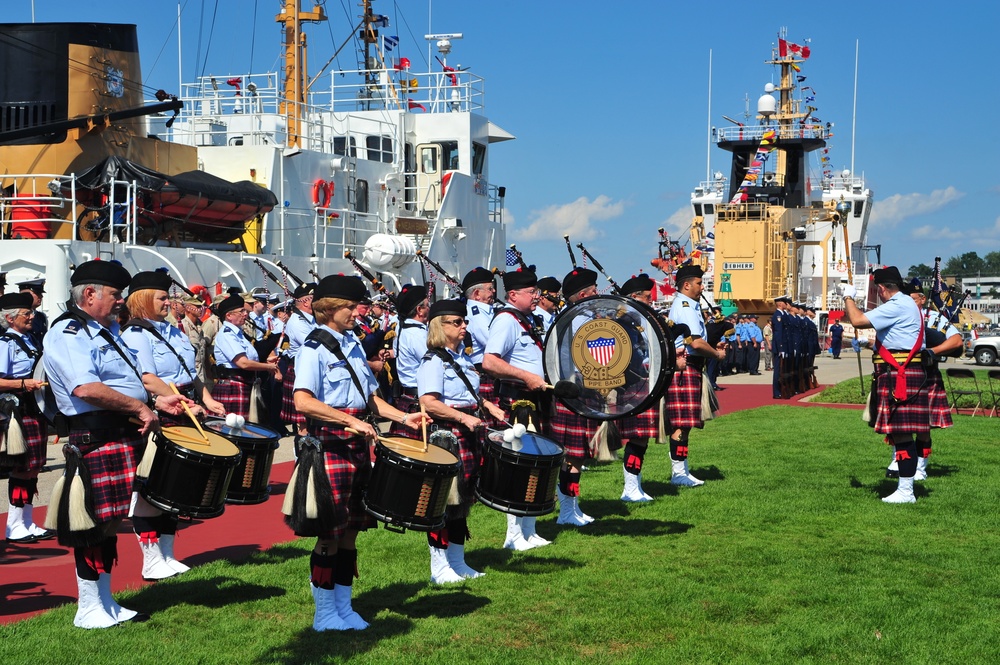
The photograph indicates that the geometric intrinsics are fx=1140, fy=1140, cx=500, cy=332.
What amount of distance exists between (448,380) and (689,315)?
372 cm

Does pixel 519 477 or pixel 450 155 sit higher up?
pixel 450 155

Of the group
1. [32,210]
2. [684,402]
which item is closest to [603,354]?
[684,402]

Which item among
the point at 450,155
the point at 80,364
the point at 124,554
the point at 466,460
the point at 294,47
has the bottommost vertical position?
the point at 124,554

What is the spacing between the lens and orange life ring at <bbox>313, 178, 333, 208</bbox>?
21.6m

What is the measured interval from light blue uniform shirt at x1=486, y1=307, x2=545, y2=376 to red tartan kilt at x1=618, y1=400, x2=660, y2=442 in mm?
1731

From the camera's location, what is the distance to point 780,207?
3684 cm

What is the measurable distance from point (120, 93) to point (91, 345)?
1314cm

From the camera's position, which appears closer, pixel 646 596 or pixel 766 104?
pixel 646 596

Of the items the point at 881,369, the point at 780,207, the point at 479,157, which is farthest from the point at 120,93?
the point at 780,207

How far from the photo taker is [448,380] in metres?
6.47

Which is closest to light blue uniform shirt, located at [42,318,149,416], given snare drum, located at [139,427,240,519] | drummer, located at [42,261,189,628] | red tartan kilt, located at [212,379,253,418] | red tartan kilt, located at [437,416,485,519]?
drummer, located at [42,261,189,628]

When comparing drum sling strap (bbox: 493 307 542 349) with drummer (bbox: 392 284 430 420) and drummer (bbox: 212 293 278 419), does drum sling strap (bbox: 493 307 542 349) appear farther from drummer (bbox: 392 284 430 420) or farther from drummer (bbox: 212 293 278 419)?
drummer (bbox: 212 293 278 419)

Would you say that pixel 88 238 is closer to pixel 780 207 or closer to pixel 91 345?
pixel 91 345

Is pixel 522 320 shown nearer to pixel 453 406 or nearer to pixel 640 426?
pixel 453 406
